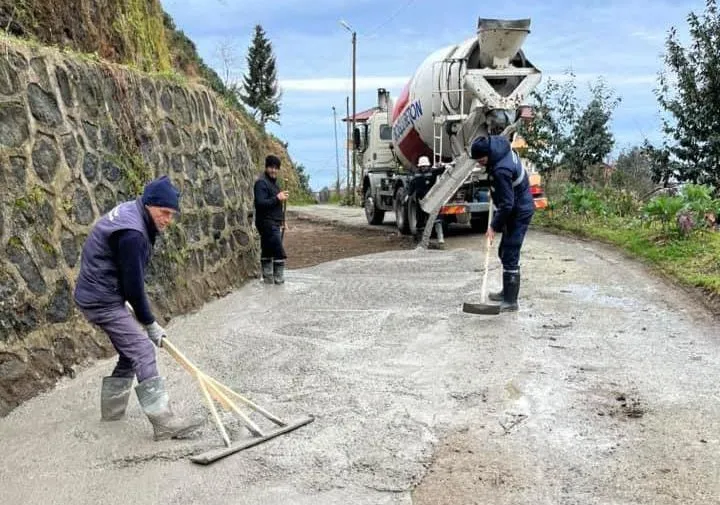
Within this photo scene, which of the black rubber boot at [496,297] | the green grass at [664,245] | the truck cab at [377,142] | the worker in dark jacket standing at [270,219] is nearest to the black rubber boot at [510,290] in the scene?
the black rubber boot at [496,297]

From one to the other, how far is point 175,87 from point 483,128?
6911 mm

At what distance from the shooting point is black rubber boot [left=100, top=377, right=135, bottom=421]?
5.23 meters

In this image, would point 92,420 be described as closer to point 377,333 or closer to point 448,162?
point 377,333

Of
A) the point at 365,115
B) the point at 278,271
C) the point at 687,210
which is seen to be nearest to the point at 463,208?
the point at 687,210

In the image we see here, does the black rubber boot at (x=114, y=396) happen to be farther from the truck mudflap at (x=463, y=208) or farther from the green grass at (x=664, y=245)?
the truck mudflap at (x=463, y=208)

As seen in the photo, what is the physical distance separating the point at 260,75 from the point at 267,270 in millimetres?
56434

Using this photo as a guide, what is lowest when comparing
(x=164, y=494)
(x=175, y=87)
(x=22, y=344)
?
(x=164, y=494)

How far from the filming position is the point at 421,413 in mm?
5289

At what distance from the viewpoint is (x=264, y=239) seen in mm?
10391

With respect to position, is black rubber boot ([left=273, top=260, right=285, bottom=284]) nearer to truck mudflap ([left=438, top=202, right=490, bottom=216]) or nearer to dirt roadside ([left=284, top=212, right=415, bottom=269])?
dirt roadside ([left=284, top=212, right=415, bottom=269])

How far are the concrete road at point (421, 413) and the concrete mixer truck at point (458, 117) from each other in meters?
5.97

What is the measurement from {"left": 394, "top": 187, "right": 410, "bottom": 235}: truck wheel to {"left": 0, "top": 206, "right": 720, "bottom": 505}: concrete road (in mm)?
8207

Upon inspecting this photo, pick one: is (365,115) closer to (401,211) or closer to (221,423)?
(401,211)

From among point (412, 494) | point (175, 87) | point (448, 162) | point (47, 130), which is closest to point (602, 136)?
point (448, 162)
